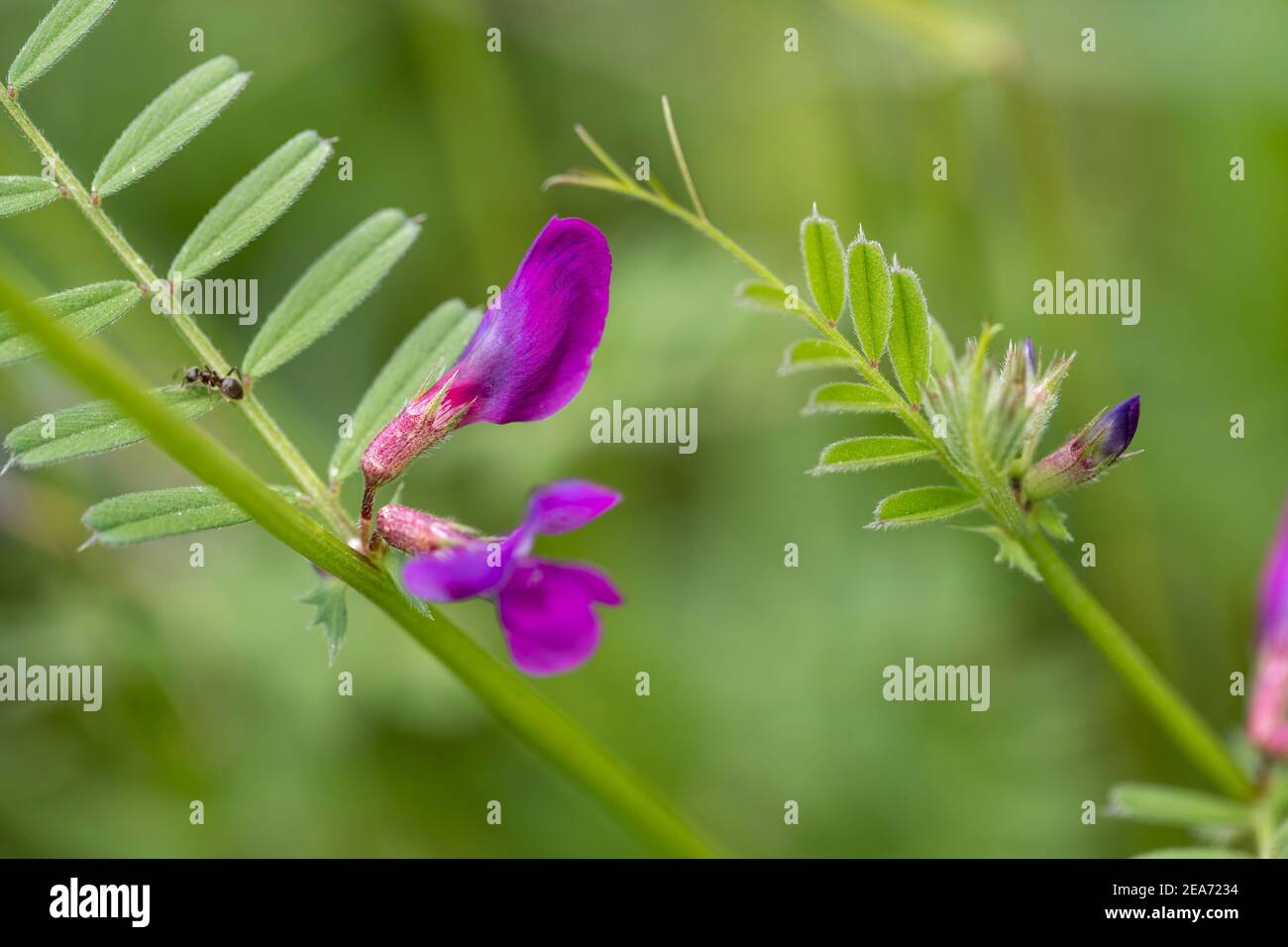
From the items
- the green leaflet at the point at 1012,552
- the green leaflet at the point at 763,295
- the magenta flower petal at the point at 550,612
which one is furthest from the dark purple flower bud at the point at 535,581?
the green leaflet at the point at 1012,552

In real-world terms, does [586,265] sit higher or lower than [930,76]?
lower

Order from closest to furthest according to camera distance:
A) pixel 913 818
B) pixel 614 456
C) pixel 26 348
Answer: pixel 26 348
pixel 913 818
pixel 614 456

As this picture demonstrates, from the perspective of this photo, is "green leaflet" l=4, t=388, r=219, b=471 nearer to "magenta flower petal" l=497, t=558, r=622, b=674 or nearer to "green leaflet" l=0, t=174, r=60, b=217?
"green leaflet" l=0, t=174, r=60, b=217

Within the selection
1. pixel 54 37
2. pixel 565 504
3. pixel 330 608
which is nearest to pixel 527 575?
pixel 565 504

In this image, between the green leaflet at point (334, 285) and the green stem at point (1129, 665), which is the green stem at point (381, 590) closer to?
the green leaflet at point (334, 285)

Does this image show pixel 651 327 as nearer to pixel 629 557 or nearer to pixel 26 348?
pixel 629 557
